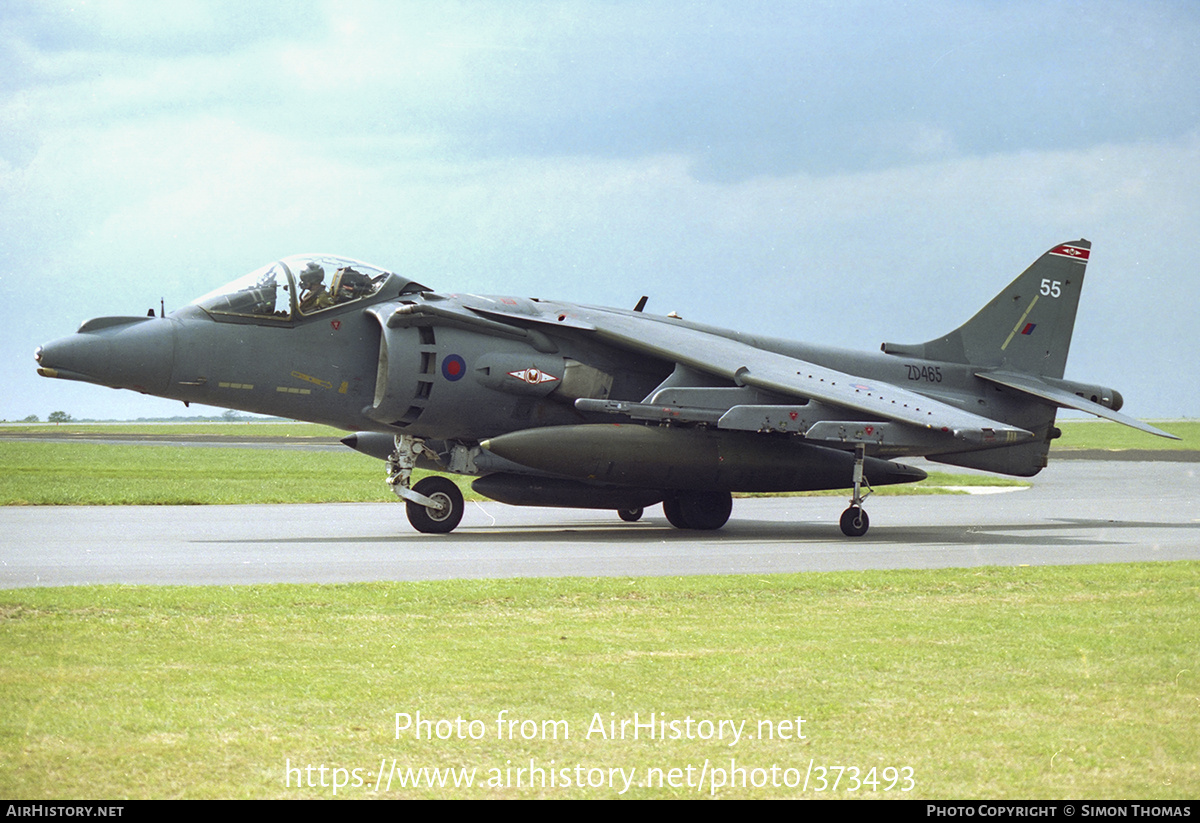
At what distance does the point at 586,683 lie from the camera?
5.85 metres

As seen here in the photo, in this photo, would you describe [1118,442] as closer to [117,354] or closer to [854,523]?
[854,523]

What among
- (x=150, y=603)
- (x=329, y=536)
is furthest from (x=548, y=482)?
(x=150, y=603)

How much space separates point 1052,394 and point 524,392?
898 centimetres

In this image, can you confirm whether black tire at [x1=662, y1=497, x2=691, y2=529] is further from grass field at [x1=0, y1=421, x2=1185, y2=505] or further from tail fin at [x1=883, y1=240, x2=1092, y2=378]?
grass field at [x1=0, y1=421, x2=1185, y2=505]

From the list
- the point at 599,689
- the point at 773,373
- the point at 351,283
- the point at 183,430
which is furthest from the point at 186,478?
the point at 183,430

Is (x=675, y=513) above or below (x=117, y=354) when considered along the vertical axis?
below

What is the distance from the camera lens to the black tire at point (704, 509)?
17.6 meters

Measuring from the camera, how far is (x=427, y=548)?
1352cm

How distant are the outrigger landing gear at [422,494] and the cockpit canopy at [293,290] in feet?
7.23

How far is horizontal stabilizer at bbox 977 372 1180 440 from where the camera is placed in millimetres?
Answer: 18406

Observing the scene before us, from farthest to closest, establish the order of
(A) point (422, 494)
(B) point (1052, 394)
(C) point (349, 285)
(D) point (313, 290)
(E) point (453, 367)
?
1. (B) point (1052, 394)
2. (A) point (422, 494)
3. (E) point (453, 367)
4. (C) point (349, 285)
5. (D) point (313, 290)

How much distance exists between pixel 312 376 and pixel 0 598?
22.6 ft

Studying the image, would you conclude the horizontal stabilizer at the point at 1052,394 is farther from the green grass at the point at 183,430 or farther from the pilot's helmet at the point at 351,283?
the green grass at the point at 183,430

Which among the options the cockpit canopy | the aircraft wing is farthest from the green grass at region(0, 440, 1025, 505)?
the aircraft wing
